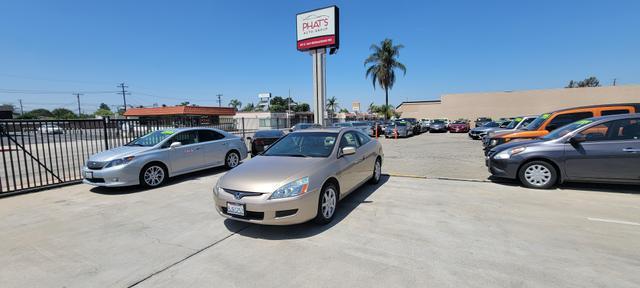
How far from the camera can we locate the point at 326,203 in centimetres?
434

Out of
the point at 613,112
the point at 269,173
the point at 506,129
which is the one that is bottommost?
the point at 269,173

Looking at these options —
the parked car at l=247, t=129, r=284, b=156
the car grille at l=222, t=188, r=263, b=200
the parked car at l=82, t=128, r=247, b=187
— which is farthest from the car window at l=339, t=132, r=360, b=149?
the parked car at l=247, t=129, r=284, b=156

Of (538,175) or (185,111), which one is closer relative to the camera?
(538,175)

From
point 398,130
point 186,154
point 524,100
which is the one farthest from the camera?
point 524,100

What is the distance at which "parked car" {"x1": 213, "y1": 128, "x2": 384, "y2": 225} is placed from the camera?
3791 millimetres

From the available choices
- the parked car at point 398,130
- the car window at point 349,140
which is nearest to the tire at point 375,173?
the car window at point 349,140

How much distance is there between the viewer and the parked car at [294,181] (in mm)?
3791

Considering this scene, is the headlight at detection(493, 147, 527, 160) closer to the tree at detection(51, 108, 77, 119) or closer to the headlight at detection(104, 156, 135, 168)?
the headlight at detection(104, 156, 135, 168)

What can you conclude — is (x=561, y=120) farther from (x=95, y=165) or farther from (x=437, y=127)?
(x=437, y=127)

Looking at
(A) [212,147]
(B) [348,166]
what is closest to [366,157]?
(B) [348,166]

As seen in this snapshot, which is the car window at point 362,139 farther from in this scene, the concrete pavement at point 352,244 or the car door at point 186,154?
the car door at point 186,154

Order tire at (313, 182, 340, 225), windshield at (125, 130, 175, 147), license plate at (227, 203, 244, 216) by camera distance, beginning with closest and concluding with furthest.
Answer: license plate at (227, 203, 244, 216), tire at (313, 182, 340, 225), windshield at (125, 130, 175, 147)

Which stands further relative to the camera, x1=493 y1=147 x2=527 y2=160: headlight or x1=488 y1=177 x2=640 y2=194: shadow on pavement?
x1=493 y1=147 x2=527 y2=160: headlight

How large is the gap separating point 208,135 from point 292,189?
5682 millimetres
